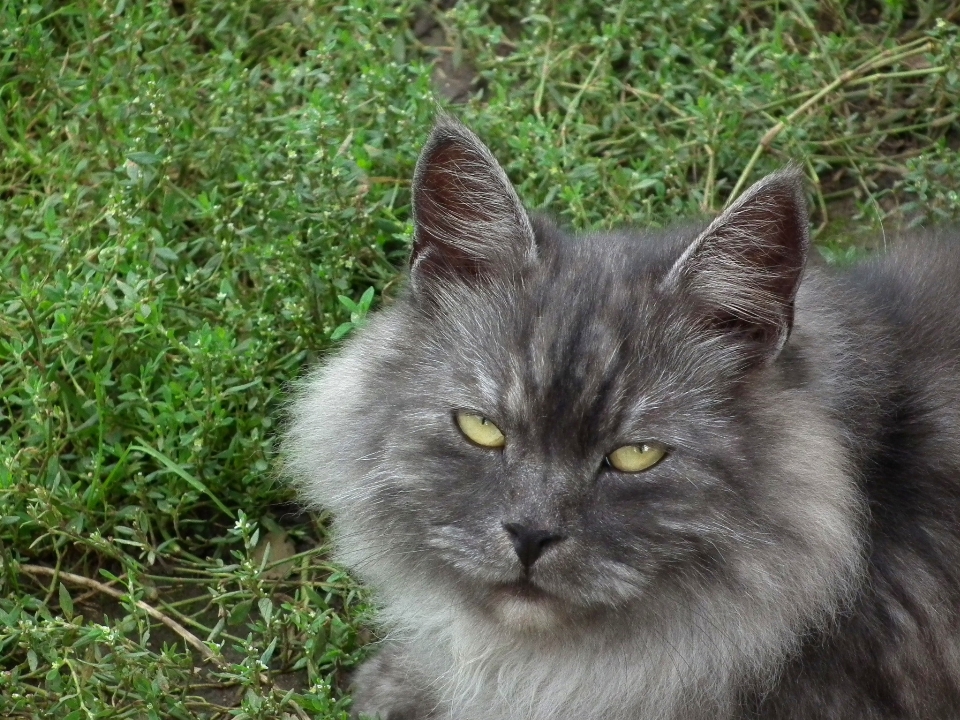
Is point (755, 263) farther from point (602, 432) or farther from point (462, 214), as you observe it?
point (462, 214)

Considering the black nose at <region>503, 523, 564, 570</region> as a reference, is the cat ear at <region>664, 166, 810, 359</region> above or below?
above

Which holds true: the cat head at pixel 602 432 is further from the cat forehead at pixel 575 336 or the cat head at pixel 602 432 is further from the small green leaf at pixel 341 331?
the small green leaf at pixel 341 331

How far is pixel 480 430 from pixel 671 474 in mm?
445

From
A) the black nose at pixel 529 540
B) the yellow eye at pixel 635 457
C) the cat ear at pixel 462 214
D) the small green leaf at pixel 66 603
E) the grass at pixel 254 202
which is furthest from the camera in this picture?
the grass at pixel 254 202

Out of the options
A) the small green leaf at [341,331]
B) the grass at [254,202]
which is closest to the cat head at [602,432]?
the grass at [254,202]

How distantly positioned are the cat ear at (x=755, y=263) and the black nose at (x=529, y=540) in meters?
0.66

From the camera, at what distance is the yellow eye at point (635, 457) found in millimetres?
2764

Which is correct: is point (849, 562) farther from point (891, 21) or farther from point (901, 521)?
point (891, 21)

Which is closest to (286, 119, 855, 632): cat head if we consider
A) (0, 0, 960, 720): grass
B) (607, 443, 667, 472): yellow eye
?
(607, 443, 667, 472): yellow eye

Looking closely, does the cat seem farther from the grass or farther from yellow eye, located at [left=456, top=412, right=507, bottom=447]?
the grass

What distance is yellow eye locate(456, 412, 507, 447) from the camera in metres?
2.84

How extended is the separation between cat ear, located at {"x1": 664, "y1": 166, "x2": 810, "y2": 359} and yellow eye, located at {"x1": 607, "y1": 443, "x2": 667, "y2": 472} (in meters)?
0.35

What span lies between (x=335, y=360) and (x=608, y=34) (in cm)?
229

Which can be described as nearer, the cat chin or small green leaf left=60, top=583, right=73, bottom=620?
the cat chin
